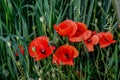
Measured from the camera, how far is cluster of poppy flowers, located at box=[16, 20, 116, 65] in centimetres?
195

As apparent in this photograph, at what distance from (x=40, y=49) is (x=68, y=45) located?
0.15m

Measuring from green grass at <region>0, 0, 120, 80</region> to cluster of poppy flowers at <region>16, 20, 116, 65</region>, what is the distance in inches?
2.2

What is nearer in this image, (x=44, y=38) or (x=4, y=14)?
(x=44, y=38)

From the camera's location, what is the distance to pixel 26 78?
6.91 feet

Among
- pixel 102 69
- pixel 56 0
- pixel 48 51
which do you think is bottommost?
pixel 102 69

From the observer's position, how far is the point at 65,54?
200 centimetres

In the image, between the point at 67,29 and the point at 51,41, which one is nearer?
the point at 67,29

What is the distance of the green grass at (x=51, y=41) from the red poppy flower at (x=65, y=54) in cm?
6

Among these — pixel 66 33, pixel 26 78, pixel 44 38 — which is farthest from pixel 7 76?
pixel 66 33

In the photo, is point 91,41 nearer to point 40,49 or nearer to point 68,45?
point 68,45

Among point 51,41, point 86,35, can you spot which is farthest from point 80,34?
point 51,41

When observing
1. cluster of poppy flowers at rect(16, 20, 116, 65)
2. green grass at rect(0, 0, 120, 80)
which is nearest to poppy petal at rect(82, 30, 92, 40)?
cluster of poppy flowers at rect(16, 20, 116, 65)

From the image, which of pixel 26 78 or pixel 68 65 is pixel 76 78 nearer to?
pixel 68 65

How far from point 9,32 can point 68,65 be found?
1.40 feet
